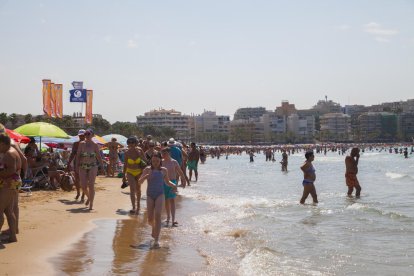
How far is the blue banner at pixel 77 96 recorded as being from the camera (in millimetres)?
30125

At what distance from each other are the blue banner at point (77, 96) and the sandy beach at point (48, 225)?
17.9m

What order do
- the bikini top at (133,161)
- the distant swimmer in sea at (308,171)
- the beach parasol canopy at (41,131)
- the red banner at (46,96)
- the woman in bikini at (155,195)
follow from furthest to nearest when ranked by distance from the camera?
the red banner at (46,96), the beach parasol canopy at (41,131), the distant swimmer in sea at (308,171), the bikini top at (133,161), the woman in bikini at (155,195)

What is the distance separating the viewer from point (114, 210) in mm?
10172

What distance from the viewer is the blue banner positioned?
30.1 m

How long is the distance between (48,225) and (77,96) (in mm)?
23419

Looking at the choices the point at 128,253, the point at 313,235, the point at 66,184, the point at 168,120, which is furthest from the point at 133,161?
the point at 168,120

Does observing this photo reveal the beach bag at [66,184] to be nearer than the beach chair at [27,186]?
No

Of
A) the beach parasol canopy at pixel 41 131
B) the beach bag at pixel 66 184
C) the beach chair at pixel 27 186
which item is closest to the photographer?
the beach chair at pixel 27 186

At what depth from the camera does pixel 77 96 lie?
3023cm

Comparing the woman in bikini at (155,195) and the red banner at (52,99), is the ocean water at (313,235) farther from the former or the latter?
the red banner at (52,99)

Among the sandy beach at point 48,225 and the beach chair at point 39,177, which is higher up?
the beach chair at point 39,177

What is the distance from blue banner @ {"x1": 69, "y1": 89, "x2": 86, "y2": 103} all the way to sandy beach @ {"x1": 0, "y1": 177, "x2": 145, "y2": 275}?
17880mm

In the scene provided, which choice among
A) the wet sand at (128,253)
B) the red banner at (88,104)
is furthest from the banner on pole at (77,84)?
the wet sand at (128,253)

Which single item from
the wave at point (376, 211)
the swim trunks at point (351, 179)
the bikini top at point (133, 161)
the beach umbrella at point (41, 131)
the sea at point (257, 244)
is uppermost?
the beach umbrella at point (41, 131)
